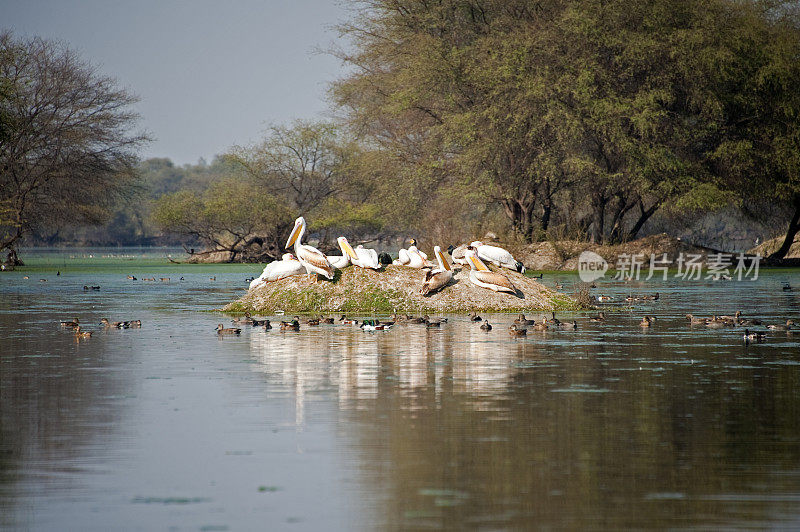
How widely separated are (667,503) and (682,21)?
48.5 m

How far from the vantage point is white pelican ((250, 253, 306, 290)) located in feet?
83.5

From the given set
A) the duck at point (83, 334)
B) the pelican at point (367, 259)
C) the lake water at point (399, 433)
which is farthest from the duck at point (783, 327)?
the duck at point (83, 334)

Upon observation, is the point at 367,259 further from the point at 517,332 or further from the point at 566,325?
the point at 517,332

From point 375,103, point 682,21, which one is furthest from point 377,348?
point 375,103

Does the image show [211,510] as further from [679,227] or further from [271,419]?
[679,227]

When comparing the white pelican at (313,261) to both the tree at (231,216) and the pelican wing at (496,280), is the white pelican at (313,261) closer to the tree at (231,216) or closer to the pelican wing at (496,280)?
the pelican wing at (496,280)

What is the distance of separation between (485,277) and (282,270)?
5.20 m

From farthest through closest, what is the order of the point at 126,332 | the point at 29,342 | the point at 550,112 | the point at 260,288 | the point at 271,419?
1. the point at 550,112
2. the point at 260,288
3. the point at 126,332
4. the point at 29,342
5. the point at 271,419

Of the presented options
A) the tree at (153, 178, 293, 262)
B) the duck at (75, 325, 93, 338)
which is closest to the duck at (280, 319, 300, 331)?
the duck at (75, 325, 93, 338)

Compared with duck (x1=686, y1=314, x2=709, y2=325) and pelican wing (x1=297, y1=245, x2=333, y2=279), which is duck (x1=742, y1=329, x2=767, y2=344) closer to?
duck (x1=686, y1=314, x2=709, y2=325)

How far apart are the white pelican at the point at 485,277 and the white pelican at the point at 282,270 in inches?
Answer: 169

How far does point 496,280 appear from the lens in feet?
81.1

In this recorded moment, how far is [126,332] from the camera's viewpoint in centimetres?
2077

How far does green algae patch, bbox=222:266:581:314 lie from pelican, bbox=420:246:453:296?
200mm
